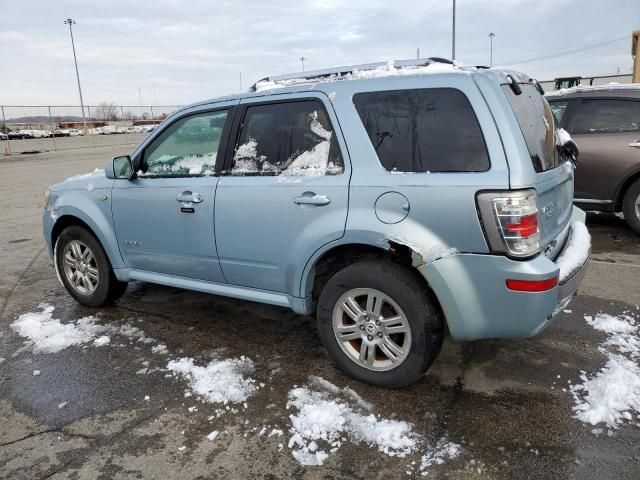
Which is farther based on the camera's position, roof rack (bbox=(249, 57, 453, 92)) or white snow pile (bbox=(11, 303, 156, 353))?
white snow pile (bbox=(11, 303, 156, 353))

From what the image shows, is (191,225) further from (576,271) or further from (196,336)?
(576,271)

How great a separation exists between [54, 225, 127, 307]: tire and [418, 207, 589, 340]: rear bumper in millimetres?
3010

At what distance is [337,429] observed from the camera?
282 centimetres

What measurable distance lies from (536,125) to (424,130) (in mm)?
726

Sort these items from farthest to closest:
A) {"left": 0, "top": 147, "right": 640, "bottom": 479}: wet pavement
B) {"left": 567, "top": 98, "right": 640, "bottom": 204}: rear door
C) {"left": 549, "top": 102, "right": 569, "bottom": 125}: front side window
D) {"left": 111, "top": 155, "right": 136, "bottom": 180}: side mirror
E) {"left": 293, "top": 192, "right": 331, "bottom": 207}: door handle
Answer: {"left": 549, "top": 102, "right": 569, "bottom": 125}: front side window < {"left": 567, "top": 98, "right": 640, "bottom": 204}: rear door < {"left": 111, "top": 155, "right": 136, "bottom": 180}: side mirror < {"left": 293, "top": 192, "right": 331, "bottom": 207}: door handle < {"left": 0, "top": 147, "right": 640, "bottom": 479}: wet pavement

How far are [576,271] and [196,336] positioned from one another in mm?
2763

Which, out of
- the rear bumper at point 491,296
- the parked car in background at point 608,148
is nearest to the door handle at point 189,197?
the rear bumper at point 491,296

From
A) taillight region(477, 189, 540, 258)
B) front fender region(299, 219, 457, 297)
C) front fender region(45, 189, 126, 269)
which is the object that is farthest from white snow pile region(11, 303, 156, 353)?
taillight region(477, 189, 540, 258)

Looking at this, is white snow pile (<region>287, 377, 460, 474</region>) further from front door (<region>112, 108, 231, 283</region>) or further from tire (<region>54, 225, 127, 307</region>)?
tire (<region>54, 225, 127, 307</region>)

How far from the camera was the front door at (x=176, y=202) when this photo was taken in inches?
150

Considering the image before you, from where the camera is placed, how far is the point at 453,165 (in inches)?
111

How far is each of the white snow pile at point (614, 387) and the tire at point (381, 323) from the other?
886 millimetres

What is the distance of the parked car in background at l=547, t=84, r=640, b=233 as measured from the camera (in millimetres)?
6293

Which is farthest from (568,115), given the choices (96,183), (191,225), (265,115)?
(96,183)
